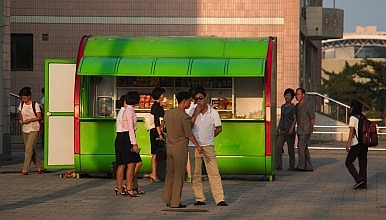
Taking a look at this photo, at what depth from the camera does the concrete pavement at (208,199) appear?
49.5ft

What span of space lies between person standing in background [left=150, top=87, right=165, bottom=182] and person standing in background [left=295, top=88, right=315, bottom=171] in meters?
4.43

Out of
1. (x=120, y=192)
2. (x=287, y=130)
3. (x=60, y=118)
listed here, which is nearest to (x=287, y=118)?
(x=287, y=130)

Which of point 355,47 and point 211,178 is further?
point 355,47

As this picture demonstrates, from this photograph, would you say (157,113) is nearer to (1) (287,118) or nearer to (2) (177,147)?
(2) (177,147)

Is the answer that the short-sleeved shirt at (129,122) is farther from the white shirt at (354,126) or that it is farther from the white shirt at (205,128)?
the white shirt at (354,126)

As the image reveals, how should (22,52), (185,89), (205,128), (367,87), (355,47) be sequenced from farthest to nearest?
1. (355,47)
2. (367,87)
3. (22,52)
4. (185,89)
5. (205,128)

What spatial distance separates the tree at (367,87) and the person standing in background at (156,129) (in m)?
39.7

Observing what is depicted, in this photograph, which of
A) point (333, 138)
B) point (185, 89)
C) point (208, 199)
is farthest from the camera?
point (333, 138)

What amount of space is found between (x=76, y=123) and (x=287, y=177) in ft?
14.2

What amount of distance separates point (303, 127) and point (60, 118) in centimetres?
559

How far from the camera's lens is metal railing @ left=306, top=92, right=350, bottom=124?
3702cm

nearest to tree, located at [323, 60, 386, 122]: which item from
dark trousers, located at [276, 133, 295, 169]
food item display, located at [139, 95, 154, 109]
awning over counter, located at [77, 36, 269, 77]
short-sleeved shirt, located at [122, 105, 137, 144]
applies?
dark trousers, located at [276, 133, 295, 169]

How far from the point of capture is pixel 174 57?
20.6 metres

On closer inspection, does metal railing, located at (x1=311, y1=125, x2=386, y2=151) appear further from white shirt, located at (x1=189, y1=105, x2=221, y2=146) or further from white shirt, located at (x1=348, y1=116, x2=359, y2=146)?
white shirt, located at (x1=189, y1=105, x2=221, y2=146)
